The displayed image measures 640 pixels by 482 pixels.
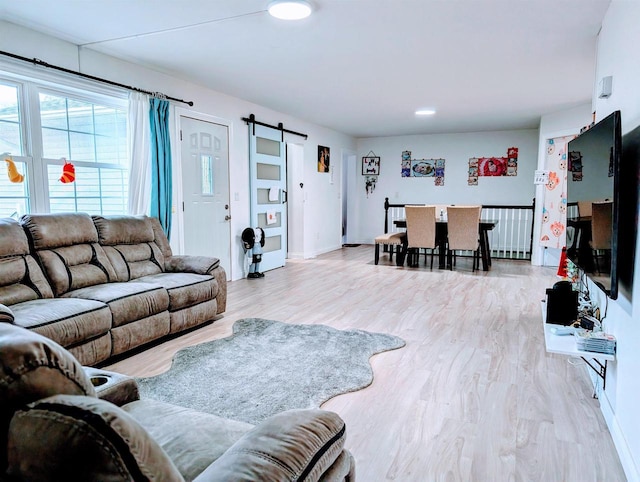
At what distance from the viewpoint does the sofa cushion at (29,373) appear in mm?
698

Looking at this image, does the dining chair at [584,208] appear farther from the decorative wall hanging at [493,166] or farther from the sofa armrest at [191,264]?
the decorative wall hanging at [493,166]

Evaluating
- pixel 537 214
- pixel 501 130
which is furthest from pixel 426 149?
pixel 537 214

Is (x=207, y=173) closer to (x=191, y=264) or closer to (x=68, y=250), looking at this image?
(x=191, y=264)

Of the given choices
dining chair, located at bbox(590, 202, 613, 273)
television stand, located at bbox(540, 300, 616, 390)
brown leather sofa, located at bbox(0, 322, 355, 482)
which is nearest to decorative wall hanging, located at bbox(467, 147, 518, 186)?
television stand, located at bbox(540, 300, 616, 390)

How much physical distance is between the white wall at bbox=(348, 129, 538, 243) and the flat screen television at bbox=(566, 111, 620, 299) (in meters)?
6.10

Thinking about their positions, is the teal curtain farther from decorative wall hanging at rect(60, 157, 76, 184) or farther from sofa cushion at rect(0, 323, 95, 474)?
sofa cushion at rect(0, 323, 95, 474)

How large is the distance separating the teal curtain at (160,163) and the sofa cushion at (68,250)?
2.89 feet

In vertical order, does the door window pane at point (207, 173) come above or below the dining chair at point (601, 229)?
above

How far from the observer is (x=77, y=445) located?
62 centimetres

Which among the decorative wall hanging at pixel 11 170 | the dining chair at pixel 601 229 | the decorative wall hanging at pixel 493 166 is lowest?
the dining chair at pixel 601 229

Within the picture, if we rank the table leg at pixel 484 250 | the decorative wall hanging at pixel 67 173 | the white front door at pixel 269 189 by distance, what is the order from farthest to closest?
1. the table leg at pixel 484 250
2. the white front door at pixel 269 189
3. the decorative wall hanging at pixel 67 173

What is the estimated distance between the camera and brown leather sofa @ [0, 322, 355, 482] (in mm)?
620

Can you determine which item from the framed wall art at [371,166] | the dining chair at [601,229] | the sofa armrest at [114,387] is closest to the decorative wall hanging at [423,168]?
the framed wall art at [371,166]

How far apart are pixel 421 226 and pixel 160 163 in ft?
13.4
